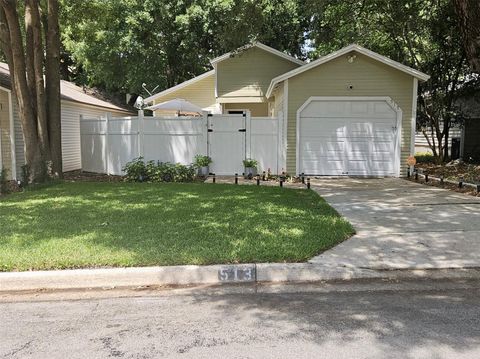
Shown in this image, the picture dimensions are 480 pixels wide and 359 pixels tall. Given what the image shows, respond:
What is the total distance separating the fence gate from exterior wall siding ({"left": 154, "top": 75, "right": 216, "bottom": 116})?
8076 millimetres

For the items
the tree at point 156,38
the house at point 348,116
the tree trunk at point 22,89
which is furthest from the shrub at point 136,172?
the tree at point 156,38

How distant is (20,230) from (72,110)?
12.7 meters

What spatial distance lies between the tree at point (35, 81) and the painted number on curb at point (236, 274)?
8.75 metres

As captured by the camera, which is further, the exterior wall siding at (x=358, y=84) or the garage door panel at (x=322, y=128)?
the garage door panel at (x=322, y=128)

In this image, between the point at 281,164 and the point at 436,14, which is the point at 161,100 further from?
the point at 436,14

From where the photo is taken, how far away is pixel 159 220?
288 inches

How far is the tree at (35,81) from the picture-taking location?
37.9 feet

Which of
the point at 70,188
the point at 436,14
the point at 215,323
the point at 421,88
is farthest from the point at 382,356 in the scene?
the point at 421,88

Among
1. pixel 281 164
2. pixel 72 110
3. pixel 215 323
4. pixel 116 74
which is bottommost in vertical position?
pixel 215 323

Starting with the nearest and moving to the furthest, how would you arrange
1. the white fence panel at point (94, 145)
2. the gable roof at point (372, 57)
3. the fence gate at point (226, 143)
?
1. the gable roof at point (372, 57)
2. the fence gate at point (226, 143)
3. the white fence panel at point (94, 145)

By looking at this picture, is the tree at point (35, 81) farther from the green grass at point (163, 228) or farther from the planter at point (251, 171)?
the planter at point (251, 171)

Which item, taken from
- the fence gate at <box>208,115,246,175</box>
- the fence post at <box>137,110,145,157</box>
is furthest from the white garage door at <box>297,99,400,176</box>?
the fence post at <box>137,110,145,157</box>

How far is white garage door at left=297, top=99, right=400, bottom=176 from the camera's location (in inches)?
543

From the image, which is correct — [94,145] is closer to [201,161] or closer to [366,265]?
[201,161]
